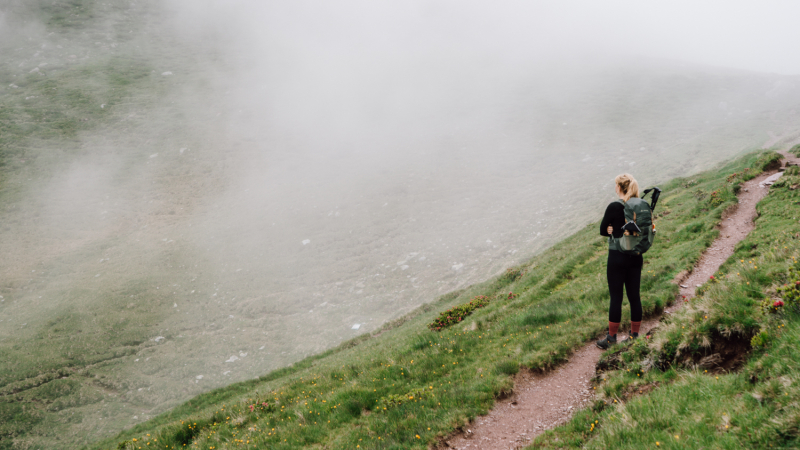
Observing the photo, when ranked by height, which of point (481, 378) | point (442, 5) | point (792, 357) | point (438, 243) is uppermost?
point (442, 5)

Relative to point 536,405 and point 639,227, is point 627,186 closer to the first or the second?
point 639,227

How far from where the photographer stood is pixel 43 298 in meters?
30.5

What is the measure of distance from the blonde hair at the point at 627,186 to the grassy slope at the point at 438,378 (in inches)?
110

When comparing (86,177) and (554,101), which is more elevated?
(554,101)

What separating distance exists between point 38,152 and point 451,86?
67.1 m

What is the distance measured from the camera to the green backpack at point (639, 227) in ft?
23.7

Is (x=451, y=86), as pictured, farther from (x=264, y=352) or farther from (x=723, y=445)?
(x=723, y=445)

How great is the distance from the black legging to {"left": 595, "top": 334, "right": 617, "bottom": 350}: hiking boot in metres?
0.66

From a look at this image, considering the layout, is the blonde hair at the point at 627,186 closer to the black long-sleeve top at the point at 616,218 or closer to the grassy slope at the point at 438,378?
the black long-sleeve top at the point at 616,218

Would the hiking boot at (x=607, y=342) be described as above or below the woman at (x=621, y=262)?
below

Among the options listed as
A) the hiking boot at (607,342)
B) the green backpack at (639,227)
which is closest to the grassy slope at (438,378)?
the hiking boot at (607,342)

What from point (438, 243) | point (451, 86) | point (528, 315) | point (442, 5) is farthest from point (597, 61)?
point (528, 315)

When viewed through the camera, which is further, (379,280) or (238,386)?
(379,280)

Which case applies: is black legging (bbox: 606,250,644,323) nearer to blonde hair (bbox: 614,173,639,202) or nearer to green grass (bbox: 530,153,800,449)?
green grass (bbox: 530,153,800,449)
